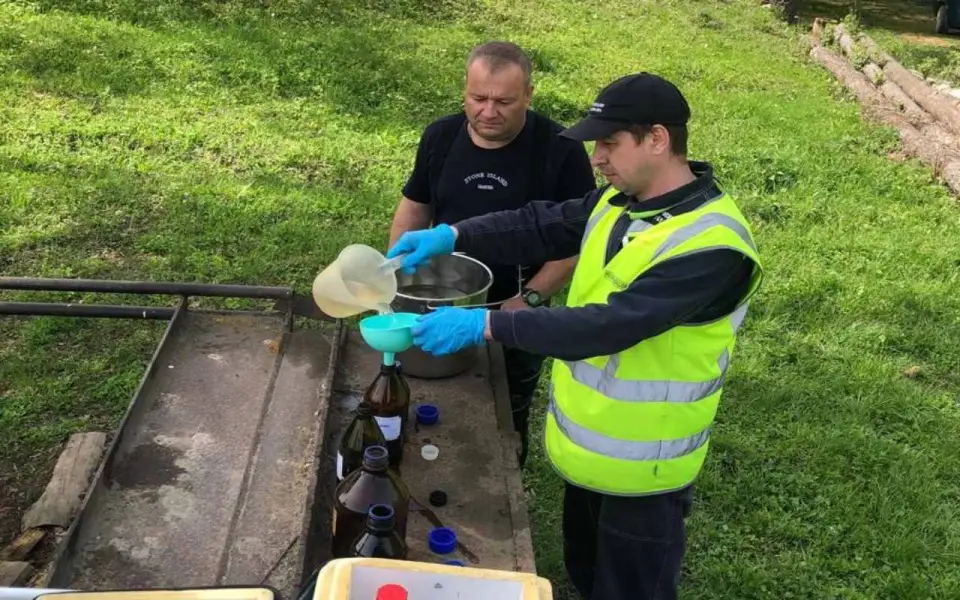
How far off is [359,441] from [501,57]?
156cm

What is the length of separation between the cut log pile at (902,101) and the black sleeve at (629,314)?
703 cm

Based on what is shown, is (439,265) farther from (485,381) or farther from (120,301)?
(120,301)

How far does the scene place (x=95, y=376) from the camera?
14.9 feet

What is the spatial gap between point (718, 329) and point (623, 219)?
0.40 m

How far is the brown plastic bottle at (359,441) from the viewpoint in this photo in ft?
7.56

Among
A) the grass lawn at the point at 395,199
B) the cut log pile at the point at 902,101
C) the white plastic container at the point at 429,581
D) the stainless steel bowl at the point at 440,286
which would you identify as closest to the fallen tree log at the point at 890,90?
the cut log pile at the point at 902,101

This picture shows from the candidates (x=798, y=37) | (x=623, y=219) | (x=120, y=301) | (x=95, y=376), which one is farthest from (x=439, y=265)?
(x=798, y=37)

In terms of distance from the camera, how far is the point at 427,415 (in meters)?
2.68

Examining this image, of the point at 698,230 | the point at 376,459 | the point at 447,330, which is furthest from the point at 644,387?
the point at 376,459

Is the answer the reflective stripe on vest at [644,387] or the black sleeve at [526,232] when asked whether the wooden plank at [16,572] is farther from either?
the reflective stripe on vest at [644,387]

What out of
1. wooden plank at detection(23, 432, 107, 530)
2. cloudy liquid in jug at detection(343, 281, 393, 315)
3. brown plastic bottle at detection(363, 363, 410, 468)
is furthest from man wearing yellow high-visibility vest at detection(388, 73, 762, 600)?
wooden plank at detection(23, 432, 107, 530)

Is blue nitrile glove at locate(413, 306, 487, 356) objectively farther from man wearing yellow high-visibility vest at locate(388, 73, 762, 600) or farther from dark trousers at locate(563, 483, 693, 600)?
dark trousers at locate(563, 483, 693, 600)

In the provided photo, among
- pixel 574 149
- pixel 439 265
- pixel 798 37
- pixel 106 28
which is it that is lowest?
pixel 798 37

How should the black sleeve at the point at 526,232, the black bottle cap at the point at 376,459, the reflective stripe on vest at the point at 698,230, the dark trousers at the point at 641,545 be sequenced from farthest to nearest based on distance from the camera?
the black sleeve at the point at 526,232, the dark trousers at the point at 641,545, the reflective stripe on vest at the point at 698,230, the black bottle cap at the point at 376,459
